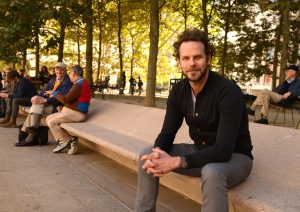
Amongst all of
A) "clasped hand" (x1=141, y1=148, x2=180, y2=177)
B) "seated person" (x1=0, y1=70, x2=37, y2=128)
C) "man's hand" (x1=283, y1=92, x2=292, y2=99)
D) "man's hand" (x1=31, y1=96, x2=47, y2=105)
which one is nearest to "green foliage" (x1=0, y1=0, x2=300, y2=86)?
"seated person" (x1=0, y1=70, x2=37, y2=128)

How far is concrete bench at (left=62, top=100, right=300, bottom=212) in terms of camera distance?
2.89m

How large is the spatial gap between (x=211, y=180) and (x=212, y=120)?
556 millimetres

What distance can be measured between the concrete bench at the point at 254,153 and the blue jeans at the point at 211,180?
9 cm

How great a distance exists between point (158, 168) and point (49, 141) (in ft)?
19.6

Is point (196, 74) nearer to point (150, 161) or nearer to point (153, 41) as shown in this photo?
point (150, 161)

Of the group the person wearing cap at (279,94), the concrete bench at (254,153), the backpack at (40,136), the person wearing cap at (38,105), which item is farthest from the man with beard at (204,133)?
the person wearing cap at (279,94)

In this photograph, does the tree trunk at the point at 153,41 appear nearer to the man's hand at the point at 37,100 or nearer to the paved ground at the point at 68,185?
the man's hand at the point at 37,100

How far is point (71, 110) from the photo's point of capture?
7.41 m

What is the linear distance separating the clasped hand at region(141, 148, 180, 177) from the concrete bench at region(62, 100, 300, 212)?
1.03 ft

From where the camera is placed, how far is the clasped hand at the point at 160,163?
3.00 metres

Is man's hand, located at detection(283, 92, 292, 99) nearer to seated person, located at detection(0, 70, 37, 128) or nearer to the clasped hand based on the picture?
the clasped hand

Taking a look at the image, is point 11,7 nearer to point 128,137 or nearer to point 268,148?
point 128,137

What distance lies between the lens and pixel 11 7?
1022 centimetres

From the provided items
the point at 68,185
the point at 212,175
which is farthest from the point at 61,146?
the point at 212,175
